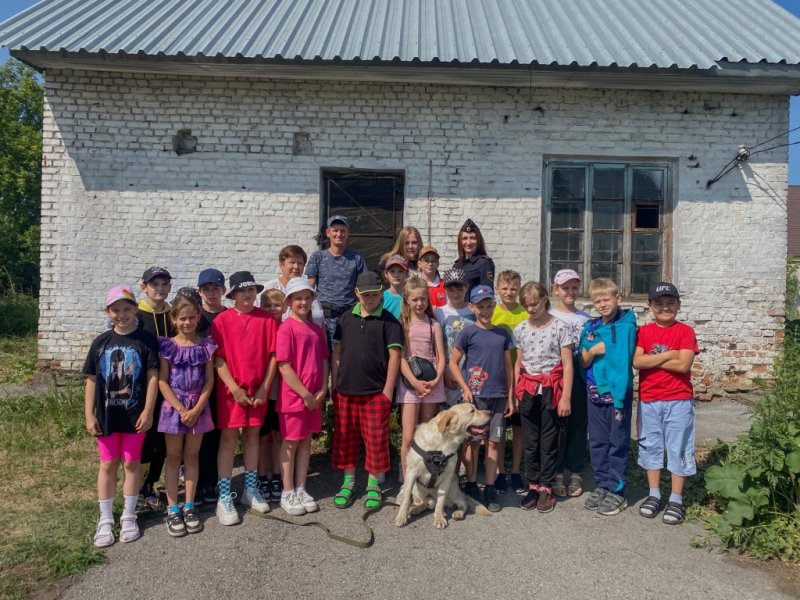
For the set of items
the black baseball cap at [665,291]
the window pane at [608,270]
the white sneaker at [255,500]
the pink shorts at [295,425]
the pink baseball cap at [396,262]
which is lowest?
the white sneaker at [255,500]

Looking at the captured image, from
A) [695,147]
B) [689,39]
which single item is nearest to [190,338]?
[695,147]

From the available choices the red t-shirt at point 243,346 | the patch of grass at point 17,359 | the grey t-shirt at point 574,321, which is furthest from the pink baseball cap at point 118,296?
the patch of grass at point 17,359

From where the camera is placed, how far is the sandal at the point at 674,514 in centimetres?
377

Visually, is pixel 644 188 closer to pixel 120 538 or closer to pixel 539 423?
pixel 539 423

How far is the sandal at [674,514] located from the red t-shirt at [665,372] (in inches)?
28.1

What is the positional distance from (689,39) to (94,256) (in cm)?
800

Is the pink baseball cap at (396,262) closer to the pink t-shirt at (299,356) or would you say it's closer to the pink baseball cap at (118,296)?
the pink t-shirt at (299,356)

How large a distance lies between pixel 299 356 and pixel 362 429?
71cm

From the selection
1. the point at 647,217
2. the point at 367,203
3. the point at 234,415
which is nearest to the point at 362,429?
the point at 234,415

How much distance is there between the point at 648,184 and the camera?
7324mm

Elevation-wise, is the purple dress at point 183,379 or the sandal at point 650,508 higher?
the purple dress at point 183,379

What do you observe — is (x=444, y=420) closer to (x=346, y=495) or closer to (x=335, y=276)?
(x=346, y=495)

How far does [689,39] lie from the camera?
730cm

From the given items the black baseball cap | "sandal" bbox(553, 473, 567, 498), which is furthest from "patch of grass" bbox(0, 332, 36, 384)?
the black baseball cap
